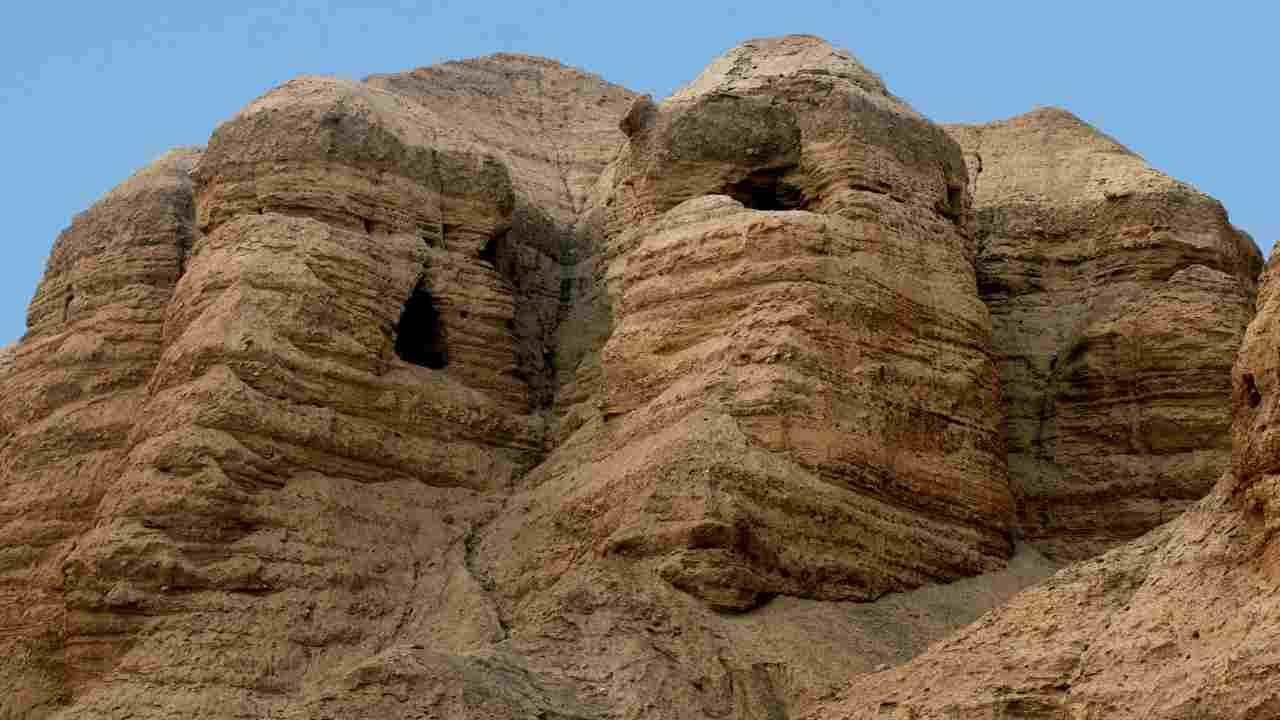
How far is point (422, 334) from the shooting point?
30.7 meters

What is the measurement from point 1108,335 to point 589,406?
26.8ft

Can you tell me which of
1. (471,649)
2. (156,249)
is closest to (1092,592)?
(471,649)

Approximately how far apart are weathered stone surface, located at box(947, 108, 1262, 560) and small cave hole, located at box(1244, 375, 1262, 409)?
12.0m

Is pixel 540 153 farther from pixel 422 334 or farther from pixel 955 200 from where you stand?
pixel 955 200

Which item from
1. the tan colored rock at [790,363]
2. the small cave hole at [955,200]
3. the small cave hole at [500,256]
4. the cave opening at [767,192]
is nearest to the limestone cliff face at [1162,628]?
the tan colored rock at [790,363]

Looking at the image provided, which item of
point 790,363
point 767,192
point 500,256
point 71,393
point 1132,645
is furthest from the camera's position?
point 500,256

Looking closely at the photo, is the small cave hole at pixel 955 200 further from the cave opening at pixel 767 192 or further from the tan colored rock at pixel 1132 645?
the tan colored rock at pixel 1132 645

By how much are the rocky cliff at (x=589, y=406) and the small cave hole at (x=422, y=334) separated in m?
0.05

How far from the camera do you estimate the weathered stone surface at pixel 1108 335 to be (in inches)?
1156

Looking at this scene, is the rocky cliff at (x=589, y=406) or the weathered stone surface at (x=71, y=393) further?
the weathered stone surface at (x=71, y=393)

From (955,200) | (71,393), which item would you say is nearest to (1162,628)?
(955,200)

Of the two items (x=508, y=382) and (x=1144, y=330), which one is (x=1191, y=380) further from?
(x=508, y=382)

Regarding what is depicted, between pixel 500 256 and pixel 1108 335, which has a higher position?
pixel 500 256

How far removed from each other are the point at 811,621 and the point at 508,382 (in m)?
8.44
